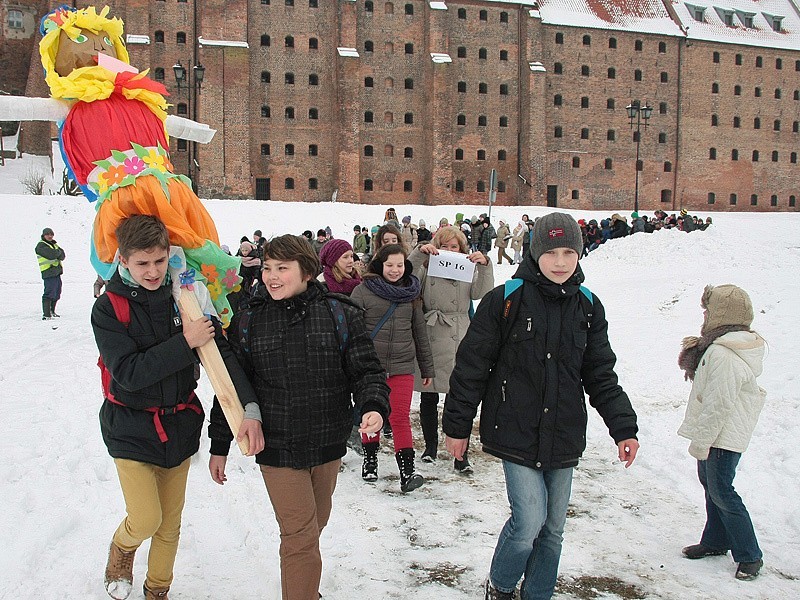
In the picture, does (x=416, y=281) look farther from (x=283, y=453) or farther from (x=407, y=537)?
(x=283, y=453)

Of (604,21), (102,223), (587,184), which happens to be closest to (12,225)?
(102,223)

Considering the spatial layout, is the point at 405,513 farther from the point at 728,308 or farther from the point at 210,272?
the point at 728,308

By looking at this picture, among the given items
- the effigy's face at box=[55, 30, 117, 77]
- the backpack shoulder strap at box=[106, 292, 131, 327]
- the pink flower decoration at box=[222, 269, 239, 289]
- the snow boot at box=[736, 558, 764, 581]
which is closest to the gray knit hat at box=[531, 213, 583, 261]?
the pink flower decoration at box=[222, 269, 239, 289]

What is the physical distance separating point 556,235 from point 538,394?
2.36 ft

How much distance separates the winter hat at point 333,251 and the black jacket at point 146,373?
2663mm

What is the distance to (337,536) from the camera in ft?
13.1

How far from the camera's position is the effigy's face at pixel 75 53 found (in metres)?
3.90

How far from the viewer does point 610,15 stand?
45906 mm

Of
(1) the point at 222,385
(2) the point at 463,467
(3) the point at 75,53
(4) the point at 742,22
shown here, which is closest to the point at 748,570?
(2) the point at 463,467

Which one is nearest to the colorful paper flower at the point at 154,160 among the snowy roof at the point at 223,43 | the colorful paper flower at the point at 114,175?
the colorful paper flower at the point at 114,175

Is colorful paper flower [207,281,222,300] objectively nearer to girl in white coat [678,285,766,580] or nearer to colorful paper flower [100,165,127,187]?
colorful paper flower [100,165,127,187]

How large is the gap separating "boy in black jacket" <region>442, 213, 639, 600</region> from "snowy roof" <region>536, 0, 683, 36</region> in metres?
45.3

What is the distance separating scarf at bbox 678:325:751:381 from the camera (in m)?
3.81

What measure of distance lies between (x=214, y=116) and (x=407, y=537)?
37847 mm
